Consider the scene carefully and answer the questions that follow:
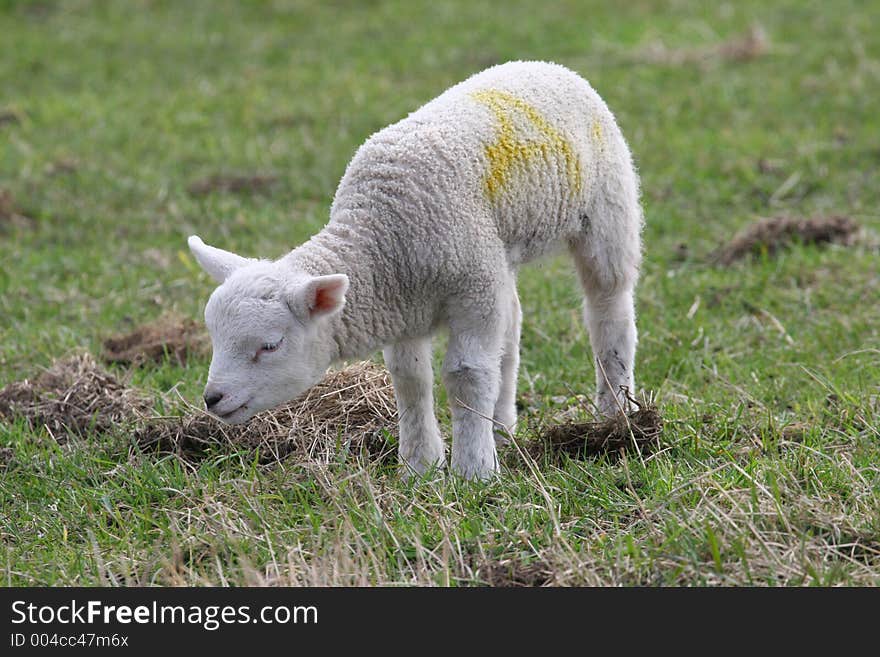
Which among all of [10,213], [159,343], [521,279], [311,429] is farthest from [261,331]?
[10,213]

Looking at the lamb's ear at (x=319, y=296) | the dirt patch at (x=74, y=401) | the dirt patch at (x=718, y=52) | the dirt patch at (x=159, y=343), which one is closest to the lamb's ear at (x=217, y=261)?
the lamb's ear at (x=319, y=296)

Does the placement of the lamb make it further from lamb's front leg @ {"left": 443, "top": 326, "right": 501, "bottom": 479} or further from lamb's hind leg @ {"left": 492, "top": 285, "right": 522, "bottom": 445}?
lamb's hind leg @ {"left": 492, "top": 285, "right": 522, "bottom": 445}

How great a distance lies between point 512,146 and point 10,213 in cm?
536

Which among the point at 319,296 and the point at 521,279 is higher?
the point at 319,296

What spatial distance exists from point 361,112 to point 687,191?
319cm

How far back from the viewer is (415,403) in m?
5.02

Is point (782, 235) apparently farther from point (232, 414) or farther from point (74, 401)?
point (232, 414)

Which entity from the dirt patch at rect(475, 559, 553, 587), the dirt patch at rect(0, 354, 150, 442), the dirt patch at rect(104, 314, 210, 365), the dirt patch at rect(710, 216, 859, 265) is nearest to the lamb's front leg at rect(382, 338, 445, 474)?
the dirt patch at rect(475, 559, 553, 587)

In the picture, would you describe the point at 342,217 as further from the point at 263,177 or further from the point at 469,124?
the point at 263,177

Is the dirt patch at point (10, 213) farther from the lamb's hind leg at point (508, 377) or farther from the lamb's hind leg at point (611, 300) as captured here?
the lamb's hind leg at point (611, 300)

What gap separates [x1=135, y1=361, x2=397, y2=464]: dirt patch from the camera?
5.13m

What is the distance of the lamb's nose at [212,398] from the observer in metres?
4.25
